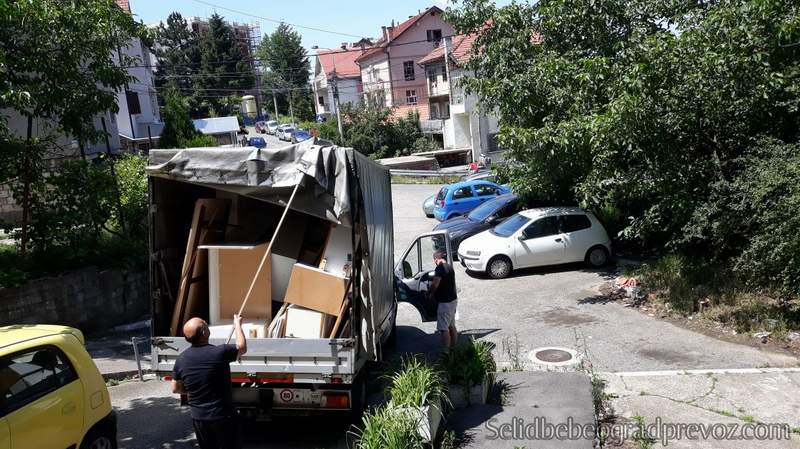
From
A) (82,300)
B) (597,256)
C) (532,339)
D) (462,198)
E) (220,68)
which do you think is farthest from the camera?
(220,68)

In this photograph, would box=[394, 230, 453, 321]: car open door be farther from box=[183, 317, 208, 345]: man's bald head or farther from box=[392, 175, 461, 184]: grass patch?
box=[392, 175, 461, 184]: grass patch

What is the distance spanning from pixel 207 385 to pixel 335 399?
5.09ft

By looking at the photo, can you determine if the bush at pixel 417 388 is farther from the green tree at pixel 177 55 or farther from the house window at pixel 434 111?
the green tree at pixel 177 55

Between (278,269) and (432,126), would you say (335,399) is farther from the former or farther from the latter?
(432,126)

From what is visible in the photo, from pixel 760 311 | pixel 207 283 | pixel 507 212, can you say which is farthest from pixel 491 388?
pixel 507 212

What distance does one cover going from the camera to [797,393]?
24.5 feet

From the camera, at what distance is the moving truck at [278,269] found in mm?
6152

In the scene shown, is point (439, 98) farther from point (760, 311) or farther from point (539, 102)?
point (760, 311)

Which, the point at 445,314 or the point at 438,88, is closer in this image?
the point at 445,314

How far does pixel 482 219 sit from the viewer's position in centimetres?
1683

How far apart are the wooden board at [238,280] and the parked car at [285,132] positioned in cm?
4728

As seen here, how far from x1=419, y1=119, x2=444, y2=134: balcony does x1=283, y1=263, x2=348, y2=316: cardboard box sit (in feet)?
132

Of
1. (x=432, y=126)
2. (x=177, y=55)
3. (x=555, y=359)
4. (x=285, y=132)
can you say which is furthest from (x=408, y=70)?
(x=555, y=359)

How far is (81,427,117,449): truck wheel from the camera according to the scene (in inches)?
223
